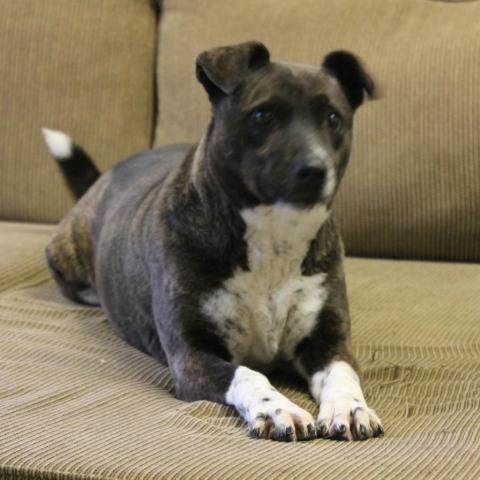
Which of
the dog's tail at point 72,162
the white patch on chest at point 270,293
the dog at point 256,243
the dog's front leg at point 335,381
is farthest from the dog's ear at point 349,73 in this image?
the dog's tail at point 72,162

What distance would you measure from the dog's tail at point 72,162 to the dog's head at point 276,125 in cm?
108

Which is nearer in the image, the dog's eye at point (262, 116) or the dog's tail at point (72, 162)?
the dog's eye at point (262, 116)

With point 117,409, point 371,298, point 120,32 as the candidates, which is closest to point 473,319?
point 371,298

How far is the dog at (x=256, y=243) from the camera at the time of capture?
5.97 feet

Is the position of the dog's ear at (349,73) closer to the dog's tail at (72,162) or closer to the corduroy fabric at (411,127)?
the corduroy fabric at (411,127)

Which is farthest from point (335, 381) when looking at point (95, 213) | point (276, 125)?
point (95, 213)

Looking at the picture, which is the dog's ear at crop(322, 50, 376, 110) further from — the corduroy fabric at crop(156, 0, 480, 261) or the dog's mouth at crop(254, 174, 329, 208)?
the corduroy fabric at crop(156, 0, 480, 261)

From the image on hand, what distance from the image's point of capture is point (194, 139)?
313cm

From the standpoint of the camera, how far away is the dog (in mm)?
1819

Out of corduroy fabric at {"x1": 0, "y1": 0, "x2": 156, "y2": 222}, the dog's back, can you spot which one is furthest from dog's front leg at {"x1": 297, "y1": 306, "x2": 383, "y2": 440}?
corduroy fabric at {"x1": 0, "y1": 0, "x2": 156, "y2": 222}

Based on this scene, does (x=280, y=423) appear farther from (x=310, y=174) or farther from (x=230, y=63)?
(x=230, y=63)

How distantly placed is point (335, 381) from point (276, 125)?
48 cm

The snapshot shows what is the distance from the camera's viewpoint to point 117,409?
173cm

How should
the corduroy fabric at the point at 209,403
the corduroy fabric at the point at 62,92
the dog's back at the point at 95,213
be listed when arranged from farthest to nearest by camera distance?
the corduroy fabric at the point at 62,92 → the dog's back at the point at 95,213 → the corduroy fabric at the point at 209,403
